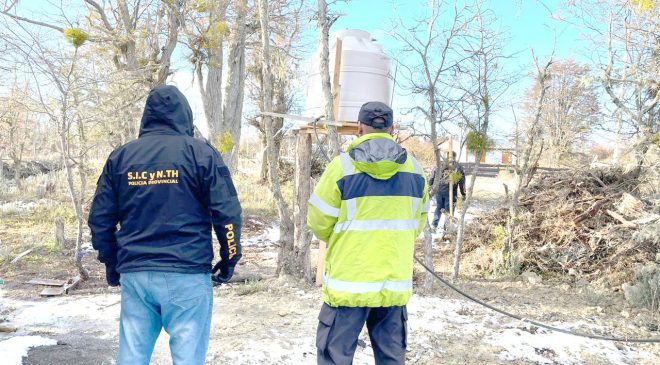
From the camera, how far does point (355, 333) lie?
2.51 meters

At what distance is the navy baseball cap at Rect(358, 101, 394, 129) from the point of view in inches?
104

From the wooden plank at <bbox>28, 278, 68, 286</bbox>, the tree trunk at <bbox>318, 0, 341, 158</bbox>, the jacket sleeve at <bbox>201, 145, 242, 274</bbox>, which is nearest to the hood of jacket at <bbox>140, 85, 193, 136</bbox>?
the jacket sleeve at <bbox>201, 145, 242, 274</bbox>

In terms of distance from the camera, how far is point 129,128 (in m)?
12.9

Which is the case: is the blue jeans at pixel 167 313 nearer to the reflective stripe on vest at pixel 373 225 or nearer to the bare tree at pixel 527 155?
the reflective stripe on vest at pixel 373 225

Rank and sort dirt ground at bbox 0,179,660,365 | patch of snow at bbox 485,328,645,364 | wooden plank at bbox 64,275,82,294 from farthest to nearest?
wooden plank at bbox 64,275,82,294, patch of snow at bbox 485,328,645,364, dirt ground at bbox 0,179,660,365

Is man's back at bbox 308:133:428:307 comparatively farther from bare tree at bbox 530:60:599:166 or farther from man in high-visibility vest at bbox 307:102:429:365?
bare tree at bbox 530:60:599:166

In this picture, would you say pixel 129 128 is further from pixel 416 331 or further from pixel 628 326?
pixel 628 326

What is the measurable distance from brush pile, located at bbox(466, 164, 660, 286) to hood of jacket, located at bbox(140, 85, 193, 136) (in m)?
5.38

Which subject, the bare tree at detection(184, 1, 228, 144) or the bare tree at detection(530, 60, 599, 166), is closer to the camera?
the bare tree at detection(184, 1, 228, 144)

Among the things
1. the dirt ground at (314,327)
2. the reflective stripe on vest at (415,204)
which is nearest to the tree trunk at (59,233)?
the dirt ground at (314,327)

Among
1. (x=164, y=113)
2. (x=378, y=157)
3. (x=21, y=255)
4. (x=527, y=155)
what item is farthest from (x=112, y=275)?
(x=21, y=255)

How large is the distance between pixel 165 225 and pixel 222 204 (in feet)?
0.93

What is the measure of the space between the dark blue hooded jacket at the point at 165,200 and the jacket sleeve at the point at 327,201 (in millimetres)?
421

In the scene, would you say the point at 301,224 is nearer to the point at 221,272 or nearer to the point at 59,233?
the point at 221,272
